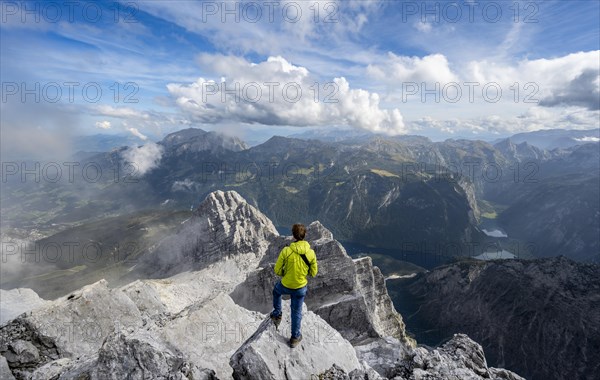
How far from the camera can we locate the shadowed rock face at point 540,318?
135375mm

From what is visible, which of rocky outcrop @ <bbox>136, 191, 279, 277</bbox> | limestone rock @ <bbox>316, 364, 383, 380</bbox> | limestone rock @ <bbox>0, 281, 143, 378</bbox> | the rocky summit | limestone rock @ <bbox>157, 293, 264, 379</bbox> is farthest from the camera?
rocky outcrop @ <bbox>136, 191, 279, 277</bbox>

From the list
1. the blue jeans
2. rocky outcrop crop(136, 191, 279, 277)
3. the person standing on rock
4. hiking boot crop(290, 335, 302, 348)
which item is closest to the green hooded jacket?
the person standing on rock

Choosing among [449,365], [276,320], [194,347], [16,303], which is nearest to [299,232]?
[276,320]

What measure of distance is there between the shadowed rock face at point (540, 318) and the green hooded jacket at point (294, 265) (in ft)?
563

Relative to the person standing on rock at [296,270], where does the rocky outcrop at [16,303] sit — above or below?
below

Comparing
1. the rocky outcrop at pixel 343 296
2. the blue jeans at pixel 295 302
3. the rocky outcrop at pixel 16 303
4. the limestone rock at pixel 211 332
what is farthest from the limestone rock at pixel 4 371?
the rocky outcrop at pixel 343 296

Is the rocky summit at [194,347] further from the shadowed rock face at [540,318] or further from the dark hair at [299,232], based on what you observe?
the shadowed rock face at [540,318]

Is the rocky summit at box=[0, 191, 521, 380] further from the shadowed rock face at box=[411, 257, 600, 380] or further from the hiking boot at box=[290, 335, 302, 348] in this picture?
the shadowed rock face at box=[411, 257, 600, 380]

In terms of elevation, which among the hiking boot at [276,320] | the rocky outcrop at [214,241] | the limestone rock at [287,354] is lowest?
the rocky outcrop at [214,241]

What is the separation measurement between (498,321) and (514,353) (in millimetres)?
19056

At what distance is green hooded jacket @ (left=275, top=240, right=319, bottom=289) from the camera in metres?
17.3

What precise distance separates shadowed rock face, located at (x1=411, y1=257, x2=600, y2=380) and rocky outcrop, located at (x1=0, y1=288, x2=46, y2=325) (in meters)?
183

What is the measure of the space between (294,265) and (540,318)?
18826 centimetres

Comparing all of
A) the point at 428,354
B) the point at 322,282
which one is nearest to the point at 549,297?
the point at 322,282
